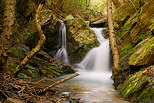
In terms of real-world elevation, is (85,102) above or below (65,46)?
below

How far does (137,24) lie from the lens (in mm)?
8945

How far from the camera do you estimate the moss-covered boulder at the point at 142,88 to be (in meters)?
4.27

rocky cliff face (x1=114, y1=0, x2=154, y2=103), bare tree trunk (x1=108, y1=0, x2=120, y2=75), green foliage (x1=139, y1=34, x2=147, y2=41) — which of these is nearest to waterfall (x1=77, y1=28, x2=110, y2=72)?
rocky cliff face (x1=114, y1=0, x2=154, y2=103)

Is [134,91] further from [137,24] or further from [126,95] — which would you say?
[137,24]

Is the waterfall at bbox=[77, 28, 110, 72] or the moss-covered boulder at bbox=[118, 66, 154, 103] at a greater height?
the waterfall at bbox=[77, 28, 110, 72]

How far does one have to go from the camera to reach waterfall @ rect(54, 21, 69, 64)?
1413cm

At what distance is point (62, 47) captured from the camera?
14.6m

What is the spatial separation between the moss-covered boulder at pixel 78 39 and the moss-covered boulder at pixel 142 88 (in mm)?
9056

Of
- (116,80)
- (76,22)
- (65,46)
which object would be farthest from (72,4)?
(116,80)

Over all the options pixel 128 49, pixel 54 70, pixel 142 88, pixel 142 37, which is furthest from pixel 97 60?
pixel 142 88

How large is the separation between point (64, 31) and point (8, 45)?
35.2ft

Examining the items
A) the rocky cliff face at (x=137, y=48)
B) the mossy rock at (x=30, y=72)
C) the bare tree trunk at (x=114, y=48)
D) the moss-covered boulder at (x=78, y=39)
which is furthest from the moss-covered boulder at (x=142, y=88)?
the moss-covered boulder at (x=78, y=39)

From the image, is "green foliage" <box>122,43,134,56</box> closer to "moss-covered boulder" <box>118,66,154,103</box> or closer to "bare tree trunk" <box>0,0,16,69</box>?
"moss-covered boulder" <box>118,66,154,103</box>

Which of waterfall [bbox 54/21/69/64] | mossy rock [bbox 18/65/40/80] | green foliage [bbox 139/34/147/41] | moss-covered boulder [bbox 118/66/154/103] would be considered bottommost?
moss-covered boulder [bbox 118/66/154/103]
